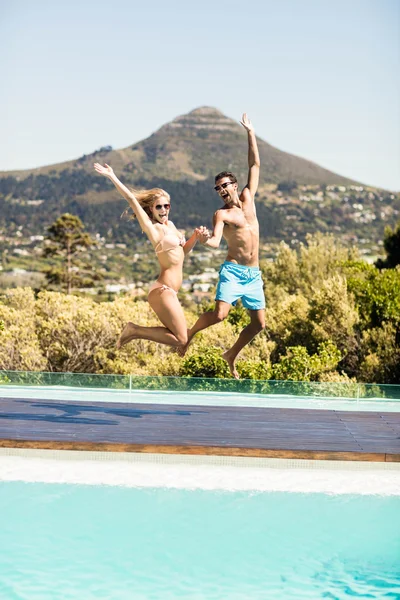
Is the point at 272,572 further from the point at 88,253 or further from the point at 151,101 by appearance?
the point at 151,101

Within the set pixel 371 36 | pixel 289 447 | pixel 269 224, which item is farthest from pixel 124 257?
pixel 289 447

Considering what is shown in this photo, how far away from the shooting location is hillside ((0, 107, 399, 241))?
52844 mm

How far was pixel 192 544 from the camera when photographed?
5.95 metres

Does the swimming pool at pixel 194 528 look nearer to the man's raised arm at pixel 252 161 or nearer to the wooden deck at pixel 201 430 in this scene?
the wooden deck at pixel 201 430

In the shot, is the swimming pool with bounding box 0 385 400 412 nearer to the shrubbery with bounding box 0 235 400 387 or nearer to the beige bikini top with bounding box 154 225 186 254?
the beige bikini top with bounding box 154 225 186 254

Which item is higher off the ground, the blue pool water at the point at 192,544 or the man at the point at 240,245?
the man at the point at 240,245

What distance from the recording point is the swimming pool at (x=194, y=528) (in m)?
5.28

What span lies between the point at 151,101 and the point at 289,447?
60.7 meters

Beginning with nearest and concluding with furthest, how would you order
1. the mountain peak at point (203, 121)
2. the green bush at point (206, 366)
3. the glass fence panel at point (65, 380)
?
the glass fence panel at point (65, 380)
the green bush at point (206, 366)
the mountain peak at point (203, 121)

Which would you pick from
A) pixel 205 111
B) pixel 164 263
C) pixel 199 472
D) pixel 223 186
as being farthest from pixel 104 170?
pixel 205 111

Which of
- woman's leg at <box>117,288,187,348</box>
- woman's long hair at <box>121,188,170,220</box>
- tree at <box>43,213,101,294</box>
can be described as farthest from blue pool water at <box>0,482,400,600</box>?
tree at <box>43,213,101,294</box>

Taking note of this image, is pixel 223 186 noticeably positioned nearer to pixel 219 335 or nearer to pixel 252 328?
pixel 252 328

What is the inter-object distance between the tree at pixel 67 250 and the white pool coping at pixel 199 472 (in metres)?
31.8

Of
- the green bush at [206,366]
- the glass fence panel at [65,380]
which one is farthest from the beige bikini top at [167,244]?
the green bush at [206,366]
